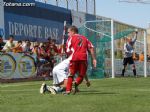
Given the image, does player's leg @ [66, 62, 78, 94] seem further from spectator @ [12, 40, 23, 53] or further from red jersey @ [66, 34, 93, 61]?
spectator @ [12, 40, 23, 53]

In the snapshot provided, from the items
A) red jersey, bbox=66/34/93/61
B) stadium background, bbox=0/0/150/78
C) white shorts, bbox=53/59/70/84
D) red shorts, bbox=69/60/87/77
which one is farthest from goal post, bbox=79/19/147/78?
red jersey, bbox=66/34/93/61

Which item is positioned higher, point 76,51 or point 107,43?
point 107,43

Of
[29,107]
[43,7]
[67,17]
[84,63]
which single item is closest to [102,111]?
[29,107]

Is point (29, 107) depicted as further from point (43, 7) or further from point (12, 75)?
point (43, 7)

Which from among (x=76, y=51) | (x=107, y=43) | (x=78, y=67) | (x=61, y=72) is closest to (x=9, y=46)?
(x=107, y=43)

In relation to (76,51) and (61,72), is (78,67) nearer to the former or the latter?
(76,51)

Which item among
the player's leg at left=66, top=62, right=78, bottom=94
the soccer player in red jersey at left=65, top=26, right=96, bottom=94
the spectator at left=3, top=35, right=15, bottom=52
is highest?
the spectator at left=3, top=35, right=15, bottom=52

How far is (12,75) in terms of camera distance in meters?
23.5

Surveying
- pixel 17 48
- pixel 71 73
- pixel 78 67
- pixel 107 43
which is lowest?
pixel 71 73

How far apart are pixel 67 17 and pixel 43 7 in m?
3.63

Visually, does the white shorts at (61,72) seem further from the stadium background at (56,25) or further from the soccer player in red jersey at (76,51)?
the stadium background at (56,25)

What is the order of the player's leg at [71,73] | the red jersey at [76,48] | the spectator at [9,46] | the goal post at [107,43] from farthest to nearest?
1. the goal post at [107,43]
2. the spectator at [9,46]
3. the red jersey at [76,48]
4. the player's leg at [71,73]

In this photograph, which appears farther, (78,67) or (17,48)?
(17,48)

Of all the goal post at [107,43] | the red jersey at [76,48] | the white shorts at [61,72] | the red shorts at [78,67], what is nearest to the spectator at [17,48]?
the goal post at [107,43]
